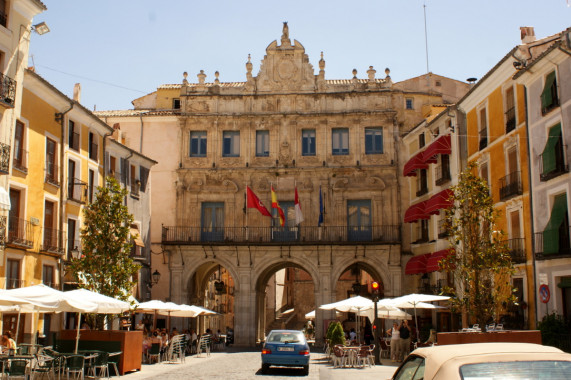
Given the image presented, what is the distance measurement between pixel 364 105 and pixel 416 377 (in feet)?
113

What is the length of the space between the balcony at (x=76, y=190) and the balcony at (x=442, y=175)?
1698 cm

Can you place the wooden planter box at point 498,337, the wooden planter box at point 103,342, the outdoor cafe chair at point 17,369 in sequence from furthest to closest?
the wooden planter box at point 103,342
the wooden planter box at point 498,337
the outdoor cafe chair at point 17,369

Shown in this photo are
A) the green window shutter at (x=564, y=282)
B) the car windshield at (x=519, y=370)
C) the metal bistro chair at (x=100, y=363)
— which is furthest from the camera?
the green window shutter at (x=564, y=282)

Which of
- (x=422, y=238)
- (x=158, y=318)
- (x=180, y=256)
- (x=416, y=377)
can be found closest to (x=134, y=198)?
(x=180, y=256)

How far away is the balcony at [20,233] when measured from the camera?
73.4 feet

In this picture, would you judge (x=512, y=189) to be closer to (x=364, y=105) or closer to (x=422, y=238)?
(x=422, y=238)

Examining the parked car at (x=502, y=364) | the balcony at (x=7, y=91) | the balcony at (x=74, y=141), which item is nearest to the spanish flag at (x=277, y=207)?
the balcony at (x=74, y=141)

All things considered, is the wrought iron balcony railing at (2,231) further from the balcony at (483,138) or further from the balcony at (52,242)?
the balcony at (483,138)

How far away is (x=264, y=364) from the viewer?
67.2 ft

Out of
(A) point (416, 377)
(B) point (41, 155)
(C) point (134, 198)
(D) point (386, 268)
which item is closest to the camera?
(A) point (416, 377)

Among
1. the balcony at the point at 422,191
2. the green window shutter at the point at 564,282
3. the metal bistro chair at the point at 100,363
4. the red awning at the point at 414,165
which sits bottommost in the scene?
the metal bistro chair at the point at 100,363

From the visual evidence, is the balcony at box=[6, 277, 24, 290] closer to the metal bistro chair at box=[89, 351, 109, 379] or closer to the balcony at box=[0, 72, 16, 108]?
the balcony at box=[0, 72, 16, 108]

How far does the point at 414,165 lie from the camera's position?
35.2m

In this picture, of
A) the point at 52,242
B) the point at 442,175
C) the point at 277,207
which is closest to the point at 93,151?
the point at 52,242
